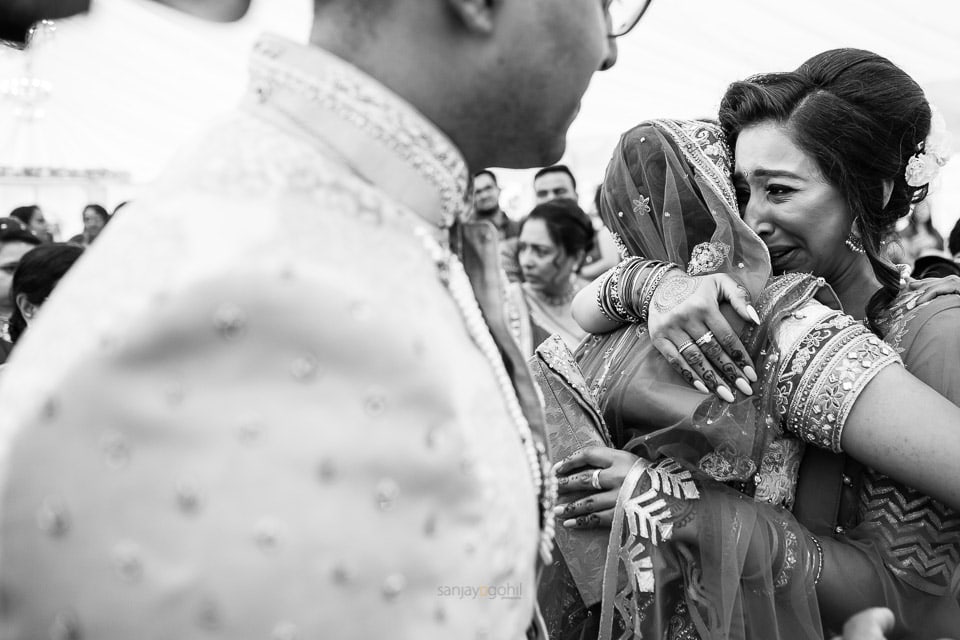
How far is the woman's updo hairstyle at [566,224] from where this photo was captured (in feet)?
14.2

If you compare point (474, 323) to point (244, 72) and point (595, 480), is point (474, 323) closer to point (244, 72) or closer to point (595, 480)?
point (595, 480)

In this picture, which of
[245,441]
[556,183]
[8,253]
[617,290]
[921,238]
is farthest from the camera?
[921,238]

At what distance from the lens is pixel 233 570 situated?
54cm

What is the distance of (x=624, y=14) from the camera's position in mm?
896

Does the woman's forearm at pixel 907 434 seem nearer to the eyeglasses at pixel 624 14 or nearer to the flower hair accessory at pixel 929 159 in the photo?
the flower hair accessory at pixel 929 159

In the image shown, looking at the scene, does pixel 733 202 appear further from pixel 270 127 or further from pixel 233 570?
pixel 233 570

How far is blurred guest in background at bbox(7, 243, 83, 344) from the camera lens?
2.74 meters

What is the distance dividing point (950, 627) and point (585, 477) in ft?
2.06

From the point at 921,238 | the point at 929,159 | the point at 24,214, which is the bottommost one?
the point at 24,214

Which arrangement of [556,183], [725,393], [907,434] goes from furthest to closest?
[556,183] < [725,393] < [907,434]

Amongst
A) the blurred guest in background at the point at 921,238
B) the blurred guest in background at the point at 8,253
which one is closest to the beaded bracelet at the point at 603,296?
the blurred guest in background at the point at 8,253

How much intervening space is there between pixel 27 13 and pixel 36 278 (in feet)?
7.74


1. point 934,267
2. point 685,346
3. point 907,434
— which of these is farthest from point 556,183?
point 907,434

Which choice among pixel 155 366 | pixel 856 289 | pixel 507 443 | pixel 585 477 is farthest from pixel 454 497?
pixel 856 289
